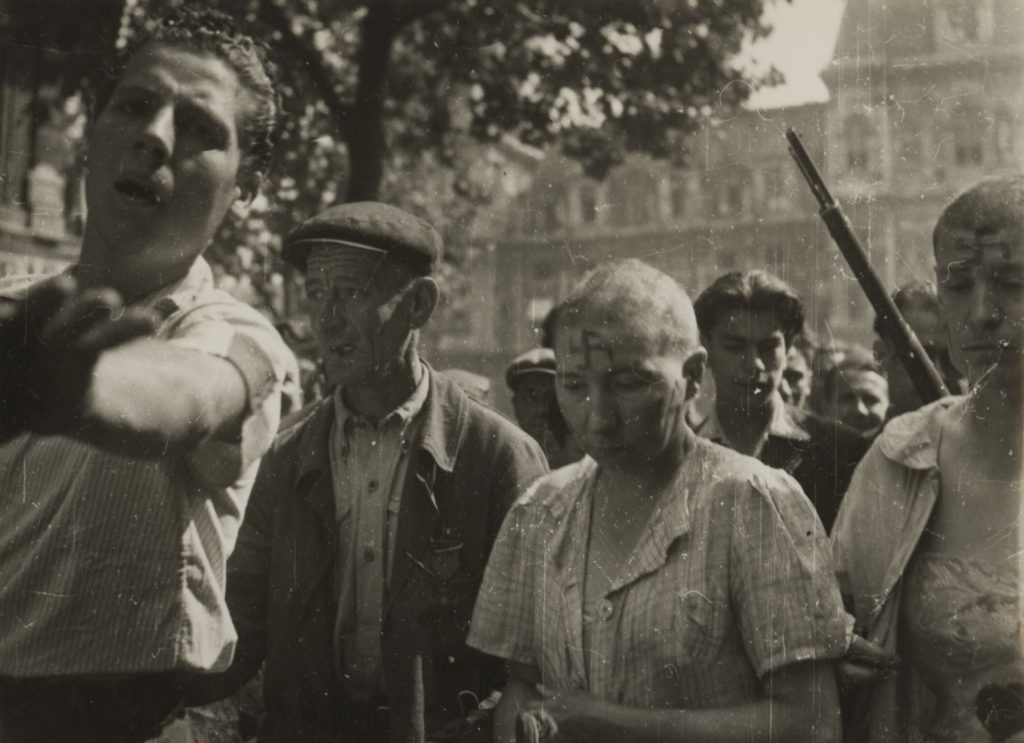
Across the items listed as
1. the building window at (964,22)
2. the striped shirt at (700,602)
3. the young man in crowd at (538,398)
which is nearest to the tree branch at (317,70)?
the young man in crowd at (538,398)

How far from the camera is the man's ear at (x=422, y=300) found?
2.68 metres

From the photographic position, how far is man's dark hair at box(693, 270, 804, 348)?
3119 millimetres

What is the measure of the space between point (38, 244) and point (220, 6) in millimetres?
1040

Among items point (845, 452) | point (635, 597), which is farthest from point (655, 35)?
point (635, 597)

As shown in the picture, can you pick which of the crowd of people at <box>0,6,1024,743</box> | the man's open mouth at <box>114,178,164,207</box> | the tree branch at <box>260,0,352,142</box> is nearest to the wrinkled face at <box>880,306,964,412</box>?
the crowd of people at <box>0,6,1024,743</box>

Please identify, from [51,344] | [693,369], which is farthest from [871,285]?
[51,344]

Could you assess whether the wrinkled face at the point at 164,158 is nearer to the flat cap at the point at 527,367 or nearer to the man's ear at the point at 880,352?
the flat cap at the point at 527,367

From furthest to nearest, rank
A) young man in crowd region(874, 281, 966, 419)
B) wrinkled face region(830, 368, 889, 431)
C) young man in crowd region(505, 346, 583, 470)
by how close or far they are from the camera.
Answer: wrinkled face region(830, 368, 889, 431) < young man in crowd region(505, 346, 583, 470) < young man in crowd region(874, 281, 966, 419)

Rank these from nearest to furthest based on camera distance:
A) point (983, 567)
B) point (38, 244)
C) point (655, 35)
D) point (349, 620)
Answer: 1. point (983, 567)
2. point (349, 620)
3. point (38, 244)
4. point (655, 35)

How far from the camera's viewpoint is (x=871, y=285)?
2.86 metres

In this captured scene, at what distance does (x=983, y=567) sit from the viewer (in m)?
2.04

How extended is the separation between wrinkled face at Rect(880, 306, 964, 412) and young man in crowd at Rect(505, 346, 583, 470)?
1.09 meters

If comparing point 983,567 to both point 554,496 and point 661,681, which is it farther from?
point 554,496

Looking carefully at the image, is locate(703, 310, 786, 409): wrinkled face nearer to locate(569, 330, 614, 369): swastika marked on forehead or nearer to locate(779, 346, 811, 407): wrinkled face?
locate(779, 346, 811, 407): wrinkled face
